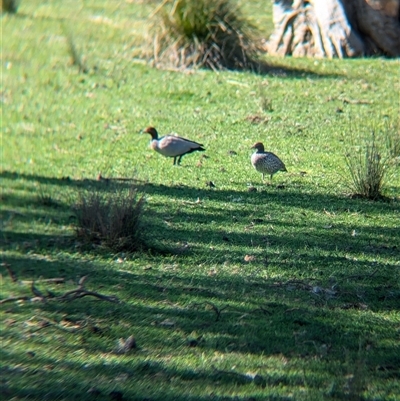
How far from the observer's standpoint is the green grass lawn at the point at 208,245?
17.1ft

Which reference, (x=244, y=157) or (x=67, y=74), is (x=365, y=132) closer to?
(x=244, y=157)

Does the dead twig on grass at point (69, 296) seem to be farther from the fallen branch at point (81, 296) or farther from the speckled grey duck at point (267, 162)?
the speckled grey duck at point (267, 162)

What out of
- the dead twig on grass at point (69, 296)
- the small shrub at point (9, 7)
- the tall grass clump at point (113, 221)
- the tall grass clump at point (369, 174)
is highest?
the small shrub at point (9, 7)

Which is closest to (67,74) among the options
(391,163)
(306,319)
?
(391,163)

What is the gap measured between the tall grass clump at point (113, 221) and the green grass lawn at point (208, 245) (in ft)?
0.52

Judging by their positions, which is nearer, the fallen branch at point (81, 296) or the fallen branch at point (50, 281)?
the fallen branch at point (81, 296)

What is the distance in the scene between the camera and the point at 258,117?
12.1 m

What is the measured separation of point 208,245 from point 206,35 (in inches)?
320

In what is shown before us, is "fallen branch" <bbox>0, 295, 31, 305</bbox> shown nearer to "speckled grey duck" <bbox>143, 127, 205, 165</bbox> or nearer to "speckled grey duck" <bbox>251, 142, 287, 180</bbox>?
"speckled grey duck" <bbox>251, 142, 287, 180</bbox>

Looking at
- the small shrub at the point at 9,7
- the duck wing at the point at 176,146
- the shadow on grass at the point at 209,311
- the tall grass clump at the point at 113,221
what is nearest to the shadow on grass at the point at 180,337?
the shadow on grass at the point at 209,311

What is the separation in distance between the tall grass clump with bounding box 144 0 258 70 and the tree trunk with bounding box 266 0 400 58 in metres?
1.08

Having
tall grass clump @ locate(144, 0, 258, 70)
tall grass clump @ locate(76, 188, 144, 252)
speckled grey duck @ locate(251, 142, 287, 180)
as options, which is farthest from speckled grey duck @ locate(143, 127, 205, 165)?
tall grass clump @ locate(144, 0, 258, 70)

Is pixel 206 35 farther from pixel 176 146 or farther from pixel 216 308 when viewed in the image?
pixel 216 308

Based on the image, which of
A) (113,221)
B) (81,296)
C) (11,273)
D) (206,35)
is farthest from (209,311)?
(206,35)
